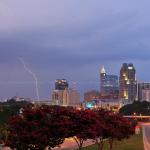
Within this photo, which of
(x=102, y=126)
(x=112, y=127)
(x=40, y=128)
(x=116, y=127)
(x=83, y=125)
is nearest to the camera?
(x=40, y=128)

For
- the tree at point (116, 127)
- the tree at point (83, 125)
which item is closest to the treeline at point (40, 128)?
the tree at point (83, 125)

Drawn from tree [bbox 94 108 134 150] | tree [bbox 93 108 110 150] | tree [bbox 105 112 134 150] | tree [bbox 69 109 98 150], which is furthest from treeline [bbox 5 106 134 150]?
tree [bbox 105 112 134 150]

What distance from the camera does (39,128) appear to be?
2236 cm

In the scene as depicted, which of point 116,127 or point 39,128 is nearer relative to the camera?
point 39,128

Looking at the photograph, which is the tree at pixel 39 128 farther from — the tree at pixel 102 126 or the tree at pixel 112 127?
the tree at pixel 112 127

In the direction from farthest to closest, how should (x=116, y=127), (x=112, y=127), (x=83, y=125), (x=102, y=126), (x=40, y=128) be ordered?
(x=116, y=127) < (x=112, y=127) < (x=102, y=126) < (x=83, y=125) < (x=40, y=128)

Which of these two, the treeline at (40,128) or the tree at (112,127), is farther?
the tree at (112,127)

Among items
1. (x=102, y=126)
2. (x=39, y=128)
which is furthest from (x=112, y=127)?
(x=39, y=128)

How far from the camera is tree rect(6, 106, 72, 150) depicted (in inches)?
881

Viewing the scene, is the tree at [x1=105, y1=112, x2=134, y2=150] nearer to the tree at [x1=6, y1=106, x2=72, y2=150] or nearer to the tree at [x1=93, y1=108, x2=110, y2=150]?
the tree at [x1=93, y1=108, x2=110, y2=150]

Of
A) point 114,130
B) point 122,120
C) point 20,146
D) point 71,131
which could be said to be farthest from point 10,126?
point 122,120

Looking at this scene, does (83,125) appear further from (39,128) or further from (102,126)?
(102,126)

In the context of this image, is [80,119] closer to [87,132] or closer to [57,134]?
[87,132]

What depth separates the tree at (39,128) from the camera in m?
22.4
